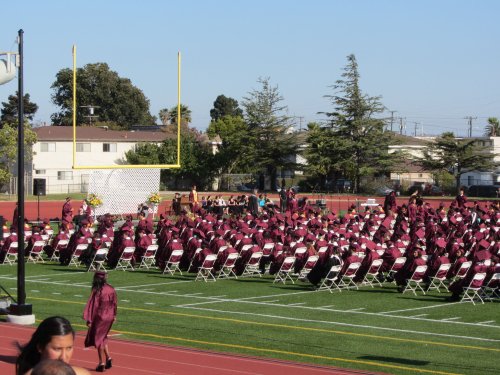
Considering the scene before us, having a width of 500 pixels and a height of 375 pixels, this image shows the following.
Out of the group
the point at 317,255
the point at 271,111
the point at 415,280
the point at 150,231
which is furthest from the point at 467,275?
the point at 271,111

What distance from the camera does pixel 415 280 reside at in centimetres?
2308

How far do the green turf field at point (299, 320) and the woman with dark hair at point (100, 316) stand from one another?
2393 mm

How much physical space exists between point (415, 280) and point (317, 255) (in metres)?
2.96

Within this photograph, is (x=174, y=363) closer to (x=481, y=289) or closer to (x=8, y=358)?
(x=8, y=358)

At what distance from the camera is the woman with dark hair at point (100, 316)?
44.8 feet

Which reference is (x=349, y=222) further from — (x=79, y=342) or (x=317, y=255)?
(x=79, y=342)

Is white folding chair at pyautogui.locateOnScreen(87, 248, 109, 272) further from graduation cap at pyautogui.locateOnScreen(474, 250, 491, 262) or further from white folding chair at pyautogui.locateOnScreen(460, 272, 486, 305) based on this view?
white folding chair at pyautogui.locateOnScreen(460, 272, 486, 305)

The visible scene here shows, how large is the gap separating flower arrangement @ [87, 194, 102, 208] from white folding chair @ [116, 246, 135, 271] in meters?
11.8

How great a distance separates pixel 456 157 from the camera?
70812mm

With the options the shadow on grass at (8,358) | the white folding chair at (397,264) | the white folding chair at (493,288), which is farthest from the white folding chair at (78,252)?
the shadow on grass at (8,358)

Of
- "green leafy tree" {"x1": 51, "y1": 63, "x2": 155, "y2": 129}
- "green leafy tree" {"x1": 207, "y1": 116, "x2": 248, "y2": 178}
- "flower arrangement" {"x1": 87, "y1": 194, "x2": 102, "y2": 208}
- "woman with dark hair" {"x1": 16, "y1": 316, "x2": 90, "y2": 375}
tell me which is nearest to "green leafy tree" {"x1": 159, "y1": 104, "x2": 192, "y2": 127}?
"green leafy tree" {"x1": 51, "y1": 63, "x2": 155, "y2": 129}

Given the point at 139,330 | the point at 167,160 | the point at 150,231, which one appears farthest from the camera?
the point at 167,160

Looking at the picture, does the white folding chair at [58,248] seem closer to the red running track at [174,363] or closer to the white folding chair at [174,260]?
the white folding chair at [174,260]

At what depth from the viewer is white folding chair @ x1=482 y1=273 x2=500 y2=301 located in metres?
21.6
